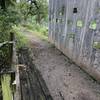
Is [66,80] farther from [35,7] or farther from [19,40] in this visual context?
[35,7]

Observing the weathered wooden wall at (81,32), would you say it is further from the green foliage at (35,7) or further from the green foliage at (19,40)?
the green foliage at (35,7)

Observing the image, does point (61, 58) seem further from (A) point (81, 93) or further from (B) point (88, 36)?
(A) point (81, 93)

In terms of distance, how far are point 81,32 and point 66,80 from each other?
1.84 meters

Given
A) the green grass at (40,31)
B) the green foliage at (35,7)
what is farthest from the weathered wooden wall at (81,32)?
the green foliage at (35,7)

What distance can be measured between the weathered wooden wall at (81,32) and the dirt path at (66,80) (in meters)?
0.30

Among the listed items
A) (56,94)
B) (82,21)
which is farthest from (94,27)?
(56,94)

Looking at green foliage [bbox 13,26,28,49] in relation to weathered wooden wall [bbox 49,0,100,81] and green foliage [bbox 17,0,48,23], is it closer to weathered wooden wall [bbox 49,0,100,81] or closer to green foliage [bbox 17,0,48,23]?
weathered wooden wall [bbox 49,0,100,81]

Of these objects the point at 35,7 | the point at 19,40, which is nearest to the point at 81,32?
the point at 19,40

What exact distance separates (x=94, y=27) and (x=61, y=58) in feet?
7.81

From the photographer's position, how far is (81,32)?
5105mm

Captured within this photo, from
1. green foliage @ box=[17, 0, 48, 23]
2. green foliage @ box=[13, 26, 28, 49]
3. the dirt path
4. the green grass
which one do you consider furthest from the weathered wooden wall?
green foliage @ box=[17, 0, 48, 23]

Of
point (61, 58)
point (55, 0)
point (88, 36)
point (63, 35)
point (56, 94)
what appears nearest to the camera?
point (56, 94)

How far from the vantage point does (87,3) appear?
15.5 ft

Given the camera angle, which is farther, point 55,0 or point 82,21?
point 55,0
